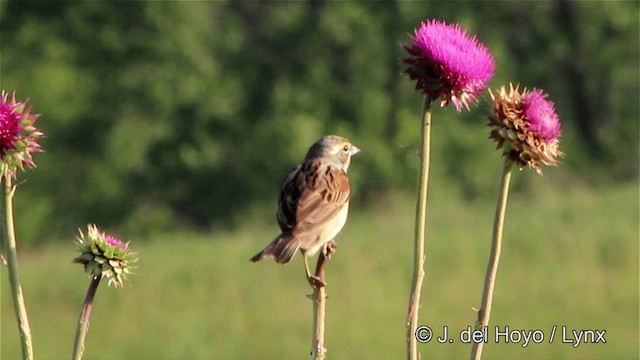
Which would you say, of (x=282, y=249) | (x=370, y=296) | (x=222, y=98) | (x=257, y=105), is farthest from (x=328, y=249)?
(x=257, y=105)

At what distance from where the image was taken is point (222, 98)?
4412 cm

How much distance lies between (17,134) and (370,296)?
64.9ft

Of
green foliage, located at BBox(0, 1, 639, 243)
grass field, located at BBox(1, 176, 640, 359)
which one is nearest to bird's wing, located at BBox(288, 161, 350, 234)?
A: grass field, located at BBox(1, 176, 640, 359)

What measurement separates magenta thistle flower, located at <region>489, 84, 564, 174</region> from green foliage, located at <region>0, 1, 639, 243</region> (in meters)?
37.6

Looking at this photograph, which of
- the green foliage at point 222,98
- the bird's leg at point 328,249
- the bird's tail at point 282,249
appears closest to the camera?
the bird's leg at point 328,249

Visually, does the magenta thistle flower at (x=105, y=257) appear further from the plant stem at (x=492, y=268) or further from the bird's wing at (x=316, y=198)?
the bird's wing at (x=316, y=198)

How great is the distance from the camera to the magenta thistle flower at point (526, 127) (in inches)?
167

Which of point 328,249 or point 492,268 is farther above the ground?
point 328,249

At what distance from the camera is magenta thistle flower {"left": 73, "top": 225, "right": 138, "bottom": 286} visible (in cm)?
398

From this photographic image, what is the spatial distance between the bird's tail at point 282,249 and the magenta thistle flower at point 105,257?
82cm

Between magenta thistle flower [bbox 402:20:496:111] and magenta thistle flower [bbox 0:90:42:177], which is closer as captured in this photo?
magenta thistle flower [bbox 0:90:42:177]

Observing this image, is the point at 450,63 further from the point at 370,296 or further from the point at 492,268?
the point at 370,296

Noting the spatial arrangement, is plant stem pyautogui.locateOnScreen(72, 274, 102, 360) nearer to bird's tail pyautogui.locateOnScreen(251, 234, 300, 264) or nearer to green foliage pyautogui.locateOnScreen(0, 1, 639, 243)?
bird's tail pyautogui.locateOnScreen(251, 234, 300, 264)

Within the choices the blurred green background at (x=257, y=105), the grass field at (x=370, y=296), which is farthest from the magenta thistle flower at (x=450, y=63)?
the blurred green background at (x=257, y=105)
